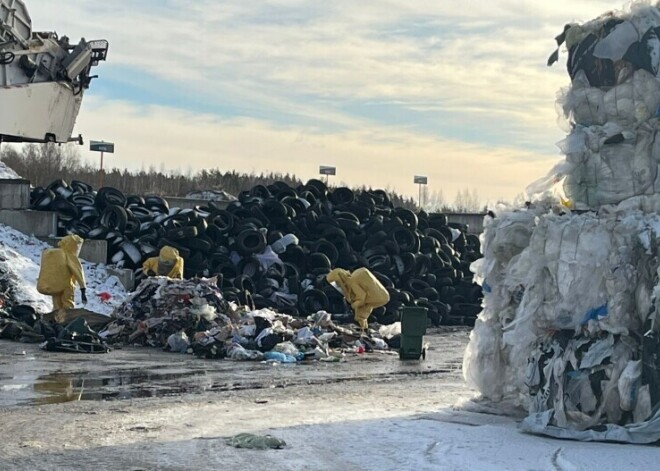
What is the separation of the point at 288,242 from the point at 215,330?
8.50 metres

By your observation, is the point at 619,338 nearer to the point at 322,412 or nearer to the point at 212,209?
the point at 322,412

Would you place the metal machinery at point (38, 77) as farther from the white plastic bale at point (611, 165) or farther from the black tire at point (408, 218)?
the white plastic bale at point (611, 165)

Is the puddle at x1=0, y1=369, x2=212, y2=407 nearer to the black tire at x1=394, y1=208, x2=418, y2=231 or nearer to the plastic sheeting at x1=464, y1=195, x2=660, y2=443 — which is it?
the plastic sheeting at x1=464, y1=195, x2=660, y2=443

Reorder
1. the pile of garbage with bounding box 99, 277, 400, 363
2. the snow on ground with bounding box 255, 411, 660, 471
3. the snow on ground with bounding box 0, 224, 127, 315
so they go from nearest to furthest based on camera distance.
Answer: the snow on ground with bounding box 255, 411, 660, 471 → the pile of garbage with bounding box 99, 277, 400, 363 → the snow on ground with bounding box 0, 224, 127, 315

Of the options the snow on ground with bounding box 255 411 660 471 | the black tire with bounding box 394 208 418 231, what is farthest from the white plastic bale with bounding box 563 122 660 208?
the black tire with bounding box 394 208 418 231

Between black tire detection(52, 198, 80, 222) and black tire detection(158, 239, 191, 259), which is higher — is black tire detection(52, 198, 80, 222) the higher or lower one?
the higher one

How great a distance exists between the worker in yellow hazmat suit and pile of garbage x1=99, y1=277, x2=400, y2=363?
106 centimetres

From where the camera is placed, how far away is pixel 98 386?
40.2 feet

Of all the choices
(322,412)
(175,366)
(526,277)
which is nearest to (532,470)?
(526,277)

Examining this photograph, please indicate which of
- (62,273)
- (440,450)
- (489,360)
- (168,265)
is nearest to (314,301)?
(168,265)

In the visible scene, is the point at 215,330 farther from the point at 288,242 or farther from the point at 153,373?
the point at 288,242

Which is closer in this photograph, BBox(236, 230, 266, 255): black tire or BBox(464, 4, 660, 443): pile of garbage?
BBox(464, 4, 660, 443): pile of garbage

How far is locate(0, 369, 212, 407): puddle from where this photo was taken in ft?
36.3

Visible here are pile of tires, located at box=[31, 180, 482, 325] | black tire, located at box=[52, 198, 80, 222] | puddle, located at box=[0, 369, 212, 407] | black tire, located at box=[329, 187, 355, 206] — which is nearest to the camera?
puddle, located at box=[0, 369, 212, 407]
